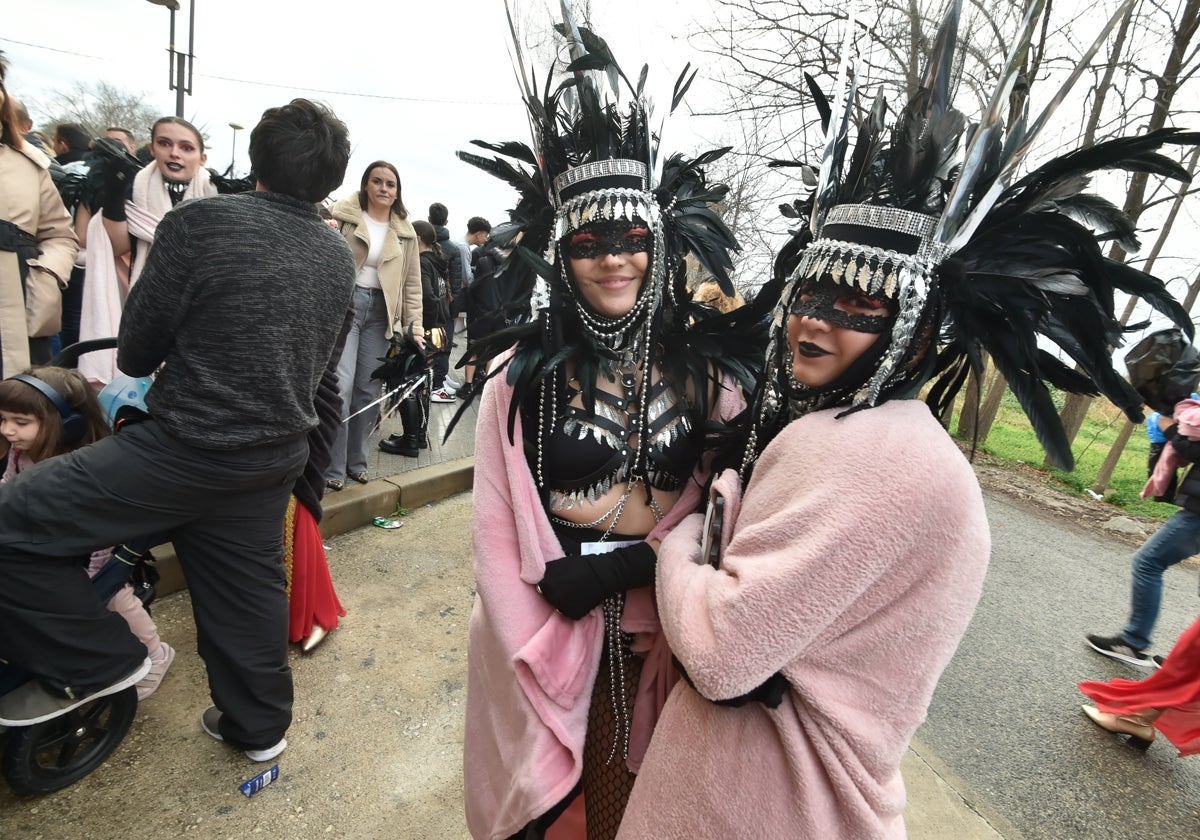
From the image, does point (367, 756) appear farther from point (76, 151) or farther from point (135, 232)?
point (76, 151)

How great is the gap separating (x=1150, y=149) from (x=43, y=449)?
9.83ft

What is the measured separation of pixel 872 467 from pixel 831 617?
0.22 meters

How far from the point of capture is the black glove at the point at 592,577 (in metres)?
1.40

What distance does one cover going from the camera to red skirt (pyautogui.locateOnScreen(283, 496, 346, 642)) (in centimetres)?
268

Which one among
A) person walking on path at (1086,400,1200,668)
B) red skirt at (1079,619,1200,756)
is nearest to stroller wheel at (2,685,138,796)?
red skirt at (1079,619,1200,756)

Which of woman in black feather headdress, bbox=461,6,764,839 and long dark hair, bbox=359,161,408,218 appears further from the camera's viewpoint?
long dark hair, bbox=359,161,408,218

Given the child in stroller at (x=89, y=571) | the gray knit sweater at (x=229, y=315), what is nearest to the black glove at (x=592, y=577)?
the gray knit sweater at (x=229, y=315)

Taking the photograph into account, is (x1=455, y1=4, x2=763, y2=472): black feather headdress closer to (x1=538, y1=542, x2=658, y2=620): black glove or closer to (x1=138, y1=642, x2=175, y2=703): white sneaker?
(x1=538, y1=542, x2=658, y2=620): black glove

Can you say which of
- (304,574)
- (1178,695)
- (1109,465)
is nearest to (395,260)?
(304,574)

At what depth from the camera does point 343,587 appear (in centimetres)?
336

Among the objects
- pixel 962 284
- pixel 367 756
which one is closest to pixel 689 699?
pixel 962 284

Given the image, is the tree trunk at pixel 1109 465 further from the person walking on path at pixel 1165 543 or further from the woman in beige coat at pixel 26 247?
the woman in beige coat at pixel 26 247

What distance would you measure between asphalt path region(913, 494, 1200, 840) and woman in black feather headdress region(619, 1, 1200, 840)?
2.20m

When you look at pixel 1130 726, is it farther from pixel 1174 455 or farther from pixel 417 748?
pixel 417 748
